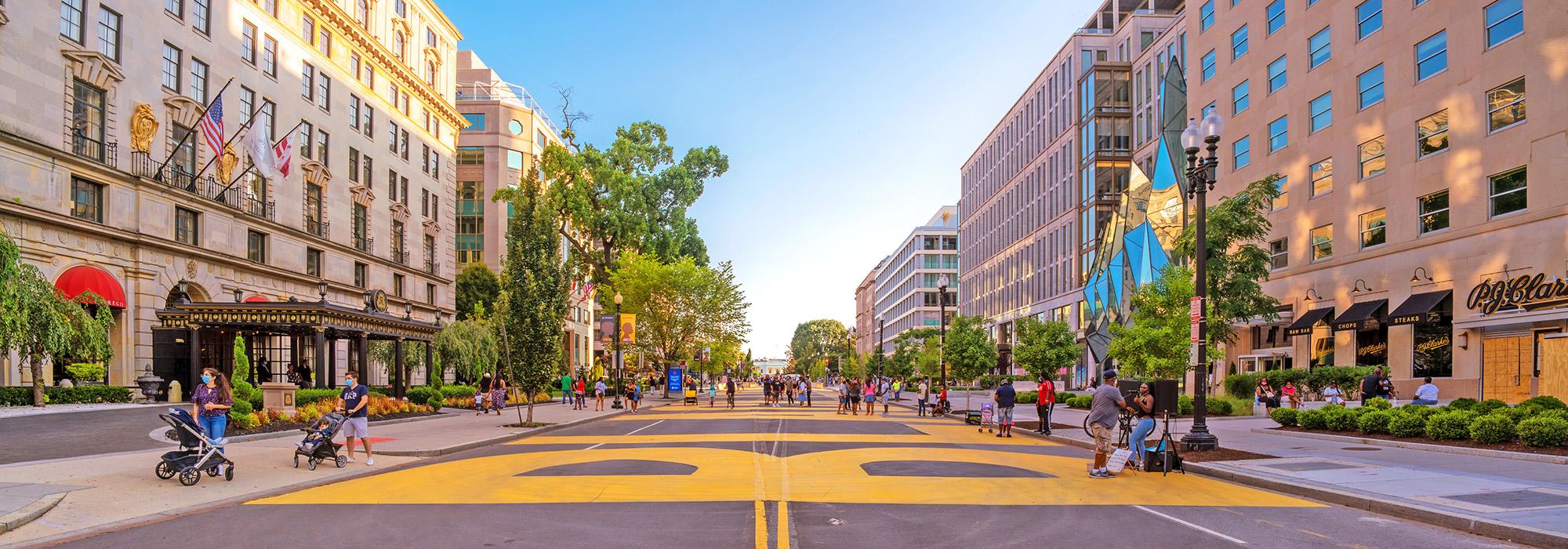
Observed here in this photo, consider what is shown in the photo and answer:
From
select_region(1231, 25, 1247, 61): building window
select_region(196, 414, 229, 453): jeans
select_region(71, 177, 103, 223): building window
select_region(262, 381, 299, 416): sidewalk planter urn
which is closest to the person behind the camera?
select_region(196, 414, 229, 453): jeans

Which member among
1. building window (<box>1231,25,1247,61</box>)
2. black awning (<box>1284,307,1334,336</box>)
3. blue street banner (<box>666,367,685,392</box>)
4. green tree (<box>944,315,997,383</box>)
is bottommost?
blue street banner (<box>666,367,685,392</box>)

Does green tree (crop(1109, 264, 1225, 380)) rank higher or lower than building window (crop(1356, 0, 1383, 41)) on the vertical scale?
lower

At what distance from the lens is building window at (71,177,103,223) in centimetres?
3136

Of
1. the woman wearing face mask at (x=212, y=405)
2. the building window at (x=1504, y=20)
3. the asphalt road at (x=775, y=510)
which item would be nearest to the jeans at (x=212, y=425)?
the woman wearing face mask at (x=212, y=405)

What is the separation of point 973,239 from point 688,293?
58878 millimetres

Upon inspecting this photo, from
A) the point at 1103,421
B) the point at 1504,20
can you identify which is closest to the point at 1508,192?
the point at 1504,20

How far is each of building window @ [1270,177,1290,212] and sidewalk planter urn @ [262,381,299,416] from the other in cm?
4023

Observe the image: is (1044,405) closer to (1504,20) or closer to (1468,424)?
(1468,424)

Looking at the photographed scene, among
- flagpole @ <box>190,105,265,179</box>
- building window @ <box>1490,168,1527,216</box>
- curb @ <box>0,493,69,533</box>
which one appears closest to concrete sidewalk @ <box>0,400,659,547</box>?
curb @ <box>0,493,69,533</box>

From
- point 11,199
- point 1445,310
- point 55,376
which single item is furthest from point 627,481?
point 1445,310

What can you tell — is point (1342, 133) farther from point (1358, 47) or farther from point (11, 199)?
point (11, 199)

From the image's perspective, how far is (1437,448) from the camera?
18828 mm

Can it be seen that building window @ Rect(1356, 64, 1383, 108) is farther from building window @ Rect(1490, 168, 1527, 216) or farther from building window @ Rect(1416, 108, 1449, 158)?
building window @ Rect(1490, 168, 1527, 216)

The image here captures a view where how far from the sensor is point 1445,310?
109 ft
